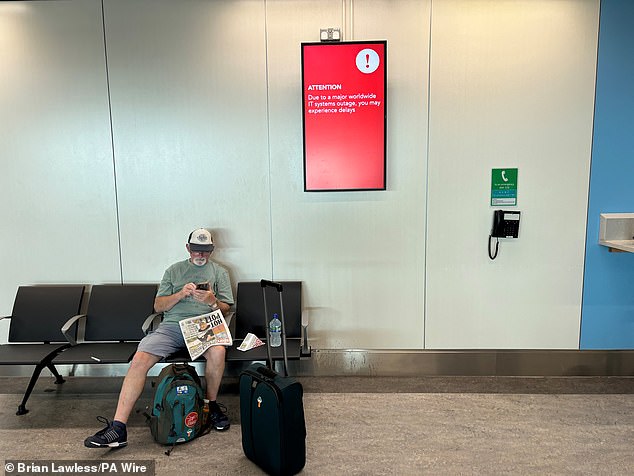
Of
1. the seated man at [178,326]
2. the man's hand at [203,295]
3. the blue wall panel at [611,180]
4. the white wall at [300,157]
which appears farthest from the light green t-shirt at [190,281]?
the blue wall panel at [611,180]

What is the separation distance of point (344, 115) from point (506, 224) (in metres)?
1.46

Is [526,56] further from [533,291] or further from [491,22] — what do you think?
[533,291]

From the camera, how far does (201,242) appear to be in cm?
316

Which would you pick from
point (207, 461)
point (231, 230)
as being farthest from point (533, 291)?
point (207, 461)

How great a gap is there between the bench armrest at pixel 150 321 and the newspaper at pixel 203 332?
12.9 inches

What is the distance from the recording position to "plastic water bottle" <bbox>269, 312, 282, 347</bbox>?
3.24m

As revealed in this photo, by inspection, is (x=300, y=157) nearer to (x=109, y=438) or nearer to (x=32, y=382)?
(x=109, y=438)

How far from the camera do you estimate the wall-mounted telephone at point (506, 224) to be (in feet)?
11.1

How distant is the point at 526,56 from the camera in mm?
3283

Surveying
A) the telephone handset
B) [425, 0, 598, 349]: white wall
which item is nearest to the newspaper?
[425, 0, 598, 349]: white wall

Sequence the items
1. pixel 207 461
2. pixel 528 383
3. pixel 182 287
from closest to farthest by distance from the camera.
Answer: pixel 207 461 < pixel 182 287 < pixel 528 383

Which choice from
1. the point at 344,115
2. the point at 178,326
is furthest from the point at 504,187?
the point at 178,326

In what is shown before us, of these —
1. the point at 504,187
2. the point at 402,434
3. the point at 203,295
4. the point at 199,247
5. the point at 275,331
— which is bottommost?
the point at 402,434

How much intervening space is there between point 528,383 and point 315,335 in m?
1.66
